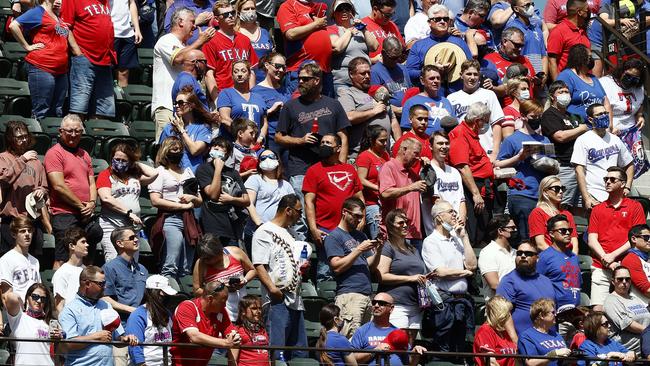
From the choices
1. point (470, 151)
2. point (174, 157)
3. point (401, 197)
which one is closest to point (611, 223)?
point (470, 151)

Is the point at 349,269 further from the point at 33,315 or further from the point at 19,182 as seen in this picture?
the point at 33,315

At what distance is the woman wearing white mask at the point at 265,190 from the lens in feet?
50.9

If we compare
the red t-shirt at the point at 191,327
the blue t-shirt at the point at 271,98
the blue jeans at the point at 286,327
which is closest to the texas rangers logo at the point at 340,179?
the blue t-shirt at the point at 271,98

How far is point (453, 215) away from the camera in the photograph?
51.0ft

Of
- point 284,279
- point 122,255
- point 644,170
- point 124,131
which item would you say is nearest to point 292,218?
point 284,279

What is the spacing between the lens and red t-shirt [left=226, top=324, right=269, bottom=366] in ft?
43.9

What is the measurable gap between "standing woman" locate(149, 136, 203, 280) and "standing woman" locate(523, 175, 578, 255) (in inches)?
127

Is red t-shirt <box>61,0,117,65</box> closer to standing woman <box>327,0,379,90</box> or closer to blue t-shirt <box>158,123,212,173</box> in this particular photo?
blue t-shirt <box>158,123,212,173</box>

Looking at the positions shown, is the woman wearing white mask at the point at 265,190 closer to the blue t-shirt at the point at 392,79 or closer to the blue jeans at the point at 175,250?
the blue jeans at the point at 175,250

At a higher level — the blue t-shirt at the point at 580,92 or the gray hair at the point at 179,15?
the gray hair at the point at 179,15

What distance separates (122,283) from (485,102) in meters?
5.01

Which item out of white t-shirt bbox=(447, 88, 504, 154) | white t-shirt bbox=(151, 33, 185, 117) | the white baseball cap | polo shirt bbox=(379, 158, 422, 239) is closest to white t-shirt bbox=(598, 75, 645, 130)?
white t-shirt bbox=(447, 88, 504, 154)

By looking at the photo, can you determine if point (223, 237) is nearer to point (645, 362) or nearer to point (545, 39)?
point (645, 362)

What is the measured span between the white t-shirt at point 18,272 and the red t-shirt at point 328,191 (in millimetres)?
2905
